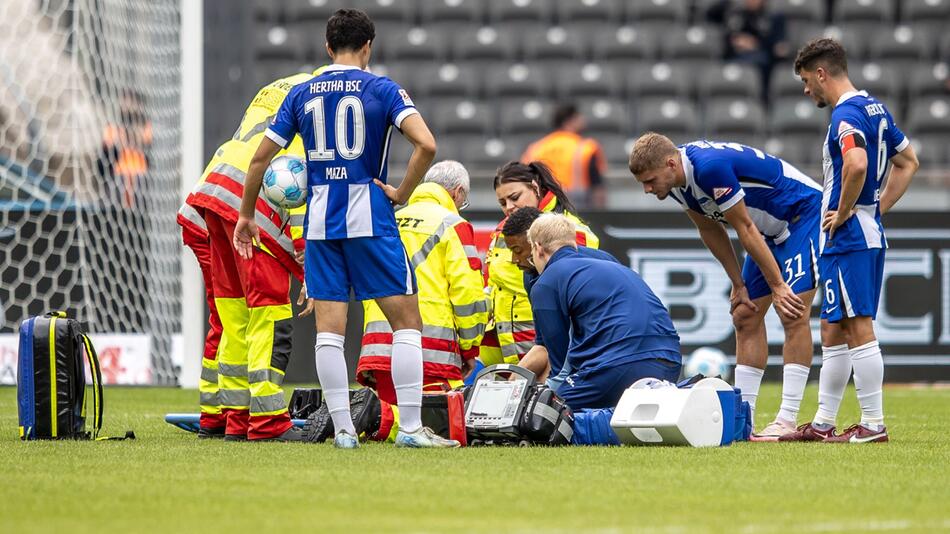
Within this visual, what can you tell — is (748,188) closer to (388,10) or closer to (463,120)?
(463,120)

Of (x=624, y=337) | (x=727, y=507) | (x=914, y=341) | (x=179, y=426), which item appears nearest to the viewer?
(x=727, y=507)

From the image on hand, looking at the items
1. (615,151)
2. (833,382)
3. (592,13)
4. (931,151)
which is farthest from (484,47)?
(833,382)

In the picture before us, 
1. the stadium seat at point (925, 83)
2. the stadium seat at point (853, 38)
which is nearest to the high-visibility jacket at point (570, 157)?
the stadium seat at point (853, 38)

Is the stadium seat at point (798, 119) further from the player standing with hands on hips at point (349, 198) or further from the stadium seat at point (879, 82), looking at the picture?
the player standing with hands on hips at point (349, 198)

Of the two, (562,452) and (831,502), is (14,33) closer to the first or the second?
(562,452)

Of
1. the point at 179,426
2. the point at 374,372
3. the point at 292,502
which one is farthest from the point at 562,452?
the point at 179,426

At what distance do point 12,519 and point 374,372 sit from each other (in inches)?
130

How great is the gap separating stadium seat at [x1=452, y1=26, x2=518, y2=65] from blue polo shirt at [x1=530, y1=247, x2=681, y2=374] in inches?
406

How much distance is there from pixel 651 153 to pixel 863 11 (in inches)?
441

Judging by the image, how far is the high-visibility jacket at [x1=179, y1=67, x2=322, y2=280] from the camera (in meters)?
6.90

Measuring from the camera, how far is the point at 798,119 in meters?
16.0

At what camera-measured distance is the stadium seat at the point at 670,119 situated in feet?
52.0

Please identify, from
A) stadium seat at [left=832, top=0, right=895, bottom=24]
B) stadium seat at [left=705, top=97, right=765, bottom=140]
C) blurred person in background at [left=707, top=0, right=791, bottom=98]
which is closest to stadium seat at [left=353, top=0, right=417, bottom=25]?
blurred person in background at [left=707, top=0, right=791, bottom=98]

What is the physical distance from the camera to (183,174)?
11.4 metres
